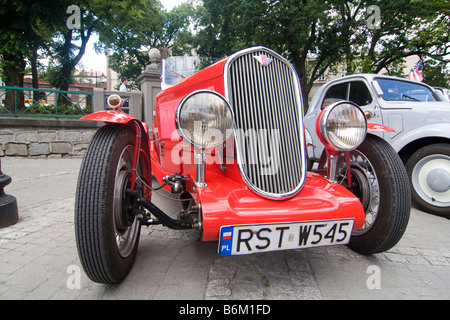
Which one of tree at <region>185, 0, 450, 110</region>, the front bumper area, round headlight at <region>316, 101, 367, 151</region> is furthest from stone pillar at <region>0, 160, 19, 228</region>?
tree at <region>185, 0, 450, 110</region>

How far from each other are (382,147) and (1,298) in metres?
2.78

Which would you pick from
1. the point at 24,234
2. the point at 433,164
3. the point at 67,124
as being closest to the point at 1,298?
the point at 24,234

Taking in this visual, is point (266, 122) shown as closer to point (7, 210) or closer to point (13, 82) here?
point (7, 210)

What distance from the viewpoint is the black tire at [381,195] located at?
175cm

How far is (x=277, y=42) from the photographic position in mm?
12203

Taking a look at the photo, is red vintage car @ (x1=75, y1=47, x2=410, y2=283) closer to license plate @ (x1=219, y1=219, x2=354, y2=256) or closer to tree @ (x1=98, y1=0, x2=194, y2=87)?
license plate @ (x1=219, y1=219, x2=354, y2=256)

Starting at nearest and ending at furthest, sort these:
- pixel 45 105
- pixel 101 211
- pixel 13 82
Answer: pixel 101 211, pixel 45 105, pixel 13 82

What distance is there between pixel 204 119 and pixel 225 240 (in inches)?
28.5

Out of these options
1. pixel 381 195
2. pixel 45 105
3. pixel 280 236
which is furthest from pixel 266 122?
pixel 45 105

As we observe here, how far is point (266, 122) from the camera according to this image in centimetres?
183

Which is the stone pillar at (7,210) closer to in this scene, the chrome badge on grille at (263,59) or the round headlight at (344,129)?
the chrome badge on grille at (263,59)
